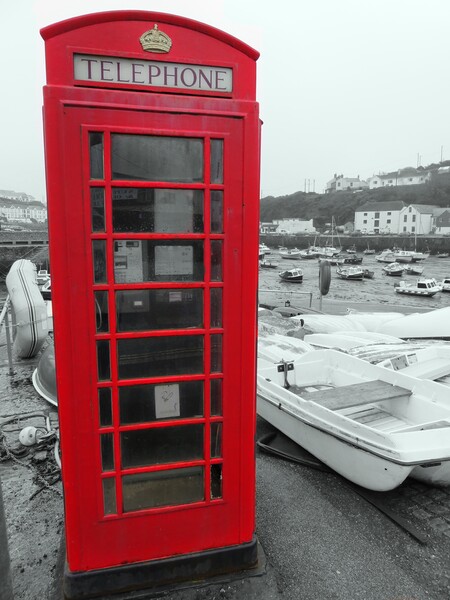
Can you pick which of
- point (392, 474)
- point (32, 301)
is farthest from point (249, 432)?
point (32, 301)

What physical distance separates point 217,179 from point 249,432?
1.60 meters

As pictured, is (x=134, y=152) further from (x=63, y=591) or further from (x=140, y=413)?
(x=63, y=591)

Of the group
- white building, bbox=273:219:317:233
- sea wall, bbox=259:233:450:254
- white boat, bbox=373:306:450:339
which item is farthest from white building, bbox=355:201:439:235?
white boat, bbox=373:306:450:339

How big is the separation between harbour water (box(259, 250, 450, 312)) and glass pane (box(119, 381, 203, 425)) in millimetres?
15851

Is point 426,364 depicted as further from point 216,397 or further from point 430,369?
point 216,397

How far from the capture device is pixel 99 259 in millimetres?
2461

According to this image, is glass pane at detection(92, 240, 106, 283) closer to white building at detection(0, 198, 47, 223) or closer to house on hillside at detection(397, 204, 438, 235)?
house on hillside at detection(397, 204, 438, 235)

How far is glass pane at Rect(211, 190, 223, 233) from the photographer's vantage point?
8.37 feet

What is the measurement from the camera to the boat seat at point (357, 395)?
4637 mm

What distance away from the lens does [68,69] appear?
230cm

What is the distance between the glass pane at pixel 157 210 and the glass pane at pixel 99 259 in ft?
0.41

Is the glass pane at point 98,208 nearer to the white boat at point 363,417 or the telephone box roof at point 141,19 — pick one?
the telephone box roof at point 141,19

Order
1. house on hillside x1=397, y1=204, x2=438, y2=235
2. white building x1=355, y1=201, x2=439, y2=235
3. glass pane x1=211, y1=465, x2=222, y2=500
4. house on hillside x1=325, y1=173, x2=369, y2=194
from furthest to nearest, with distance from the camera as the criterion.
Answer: house on hillside x1=325, y1=173, x2=369, y2=194 → white building x1=355, y1=201, x2=439, y2=235 → house on hillside x1=397, y1=204, x2=438, y2=235 → glass pane x1=211, y1=465, x2=222, y2=500


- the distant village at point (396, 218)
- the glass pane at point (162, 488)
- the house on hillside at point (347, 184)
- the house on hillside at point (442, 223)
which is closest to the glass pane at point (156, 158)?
the glass pane at point (162, 488)
